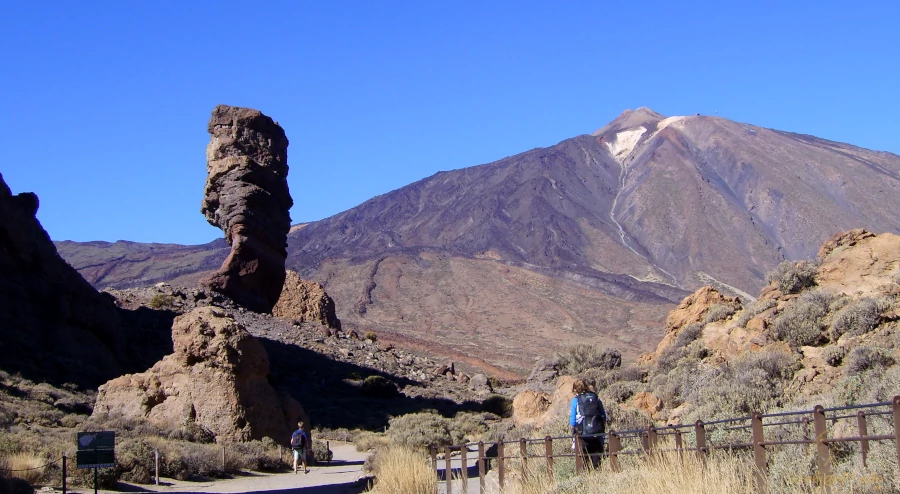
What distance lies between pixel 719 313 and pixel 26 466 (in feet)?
54.3

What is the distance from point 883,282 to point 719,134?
522 ft

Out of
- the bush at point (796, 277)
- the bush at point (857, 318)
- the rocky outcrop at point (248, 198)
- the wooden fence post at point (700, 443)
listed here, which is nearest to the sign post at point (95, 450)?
the wooden fence post at point (700, 443)

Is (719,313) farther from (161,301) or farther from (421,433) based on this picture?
(161,301)

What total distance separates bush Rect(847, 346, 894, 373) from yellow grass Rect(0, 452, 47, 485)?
1210cm

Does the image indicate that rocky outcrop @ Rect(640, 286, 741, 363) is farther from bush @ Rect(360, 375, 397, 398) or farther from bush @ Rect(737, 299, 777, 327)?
bush @ Rect(360, 375, 397, 398)

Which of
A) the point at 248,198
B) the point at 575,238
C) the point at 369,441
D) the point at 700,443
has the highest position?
the point at 575,238

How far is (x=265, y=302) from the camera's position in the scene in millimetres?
44156

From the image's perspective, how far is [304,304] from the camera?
49000 millimetres

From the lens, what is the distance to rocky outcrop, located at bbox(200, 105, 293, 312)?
4116 cm

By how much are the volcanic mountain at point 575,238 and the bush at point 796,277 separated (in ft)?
122

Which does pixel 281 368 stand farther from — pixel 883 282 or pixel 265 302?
pixel 883 282

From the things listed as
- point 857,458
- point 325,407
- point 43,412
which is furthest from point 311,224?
point 857,458

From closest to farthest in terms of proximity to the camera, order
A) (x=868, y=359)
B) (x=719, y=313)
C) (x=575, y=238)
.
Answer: (x=868, y=359) → (x=719, y=313) → (x=575, y=238)

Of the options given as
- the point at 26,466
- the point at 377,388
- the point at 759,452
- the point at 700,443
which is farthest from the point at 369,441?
the point at 759,452
